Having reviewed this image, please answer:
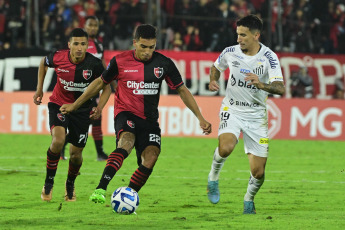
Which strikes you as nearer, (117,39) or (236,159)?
(236,159)

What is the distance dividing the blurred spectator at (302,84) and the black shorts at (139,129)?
12.3 m

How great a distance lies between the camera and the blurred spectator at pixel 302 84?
1998 cm

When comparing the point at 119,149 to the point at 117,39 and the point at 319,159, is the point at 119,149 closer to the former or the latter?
the point at 319,159

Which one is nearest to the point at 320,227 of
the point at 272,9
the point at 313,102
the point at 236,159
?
the point at 236,159

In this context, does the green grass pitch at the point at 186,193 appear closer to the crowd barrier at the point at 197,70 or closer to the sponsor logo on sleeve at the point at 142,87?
the sponsor logo on sleeve at the point at 142,87

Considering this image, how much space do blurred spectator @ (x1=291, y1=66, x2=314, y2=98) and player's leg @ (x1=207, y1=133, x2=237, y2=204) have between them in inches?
448

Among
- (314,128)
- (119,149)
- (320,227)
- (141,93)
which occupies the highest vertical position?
(141,93)

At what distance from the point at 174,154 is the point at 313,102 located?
5501 millimetres

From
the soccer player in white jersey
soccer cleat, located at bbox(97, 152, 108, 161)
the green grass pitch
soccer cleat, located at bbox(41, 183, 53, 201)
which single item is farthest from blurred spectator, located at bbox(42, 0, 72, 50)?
the soccer player in white jersey

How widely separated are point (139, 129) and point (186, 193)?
2.23 meters

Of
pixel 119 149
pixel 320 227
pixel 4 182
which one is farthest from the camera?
pixel 4 182

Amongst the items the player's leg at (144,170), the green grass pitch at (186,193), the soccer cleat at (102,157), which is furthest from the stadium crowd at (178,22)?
the player's leg at (144,170)

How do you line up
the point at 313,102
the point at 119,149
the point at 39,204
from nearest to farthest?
the point at 119,149 < the point at 39,204 < the point at 313,102

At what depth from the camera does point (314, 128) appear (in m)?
19.8
